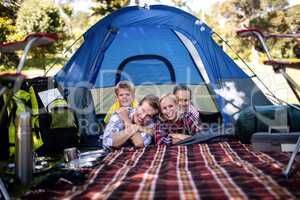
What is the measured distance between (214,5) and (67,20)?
1470 centimetres

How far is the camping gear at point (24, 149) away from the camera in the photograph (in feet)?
8.58

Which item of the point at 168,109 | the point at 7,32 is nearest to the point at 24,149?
the point at 168,109

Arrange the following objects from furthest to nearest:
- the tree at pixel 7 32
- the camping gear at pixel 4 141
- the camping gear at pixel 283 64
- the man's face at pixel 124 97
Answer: the tree at pixel 7 32
the man's face at pixel 124 97
the camping gear at pixel 4 141
the camping gear at pixel 283 64

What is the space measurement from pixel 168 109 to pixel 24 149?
1.49 meters

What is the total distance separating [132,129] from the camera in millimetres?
3590

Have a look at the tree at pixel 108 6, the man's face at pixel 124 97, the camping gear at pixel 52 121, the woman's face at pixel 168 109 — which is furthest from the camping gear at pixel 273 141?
the tree at pixel 108 6

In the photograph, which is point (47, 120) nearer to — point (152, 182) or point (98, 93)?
point (98, 93)

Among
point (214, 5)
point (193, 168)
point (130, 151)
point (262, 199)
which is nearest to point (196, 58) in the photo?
point (130, 151)

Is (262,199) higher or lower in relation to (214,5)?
lower

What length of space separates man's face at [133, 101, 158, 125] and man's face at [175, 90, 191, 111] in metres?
0.26

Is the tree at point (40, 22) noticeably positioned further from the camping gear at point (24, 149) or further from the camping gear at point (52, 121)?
the camping gear at point (24, 149)

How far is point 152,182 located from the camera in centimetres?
239

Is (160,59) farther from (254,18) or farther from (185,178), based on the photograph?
(254,18)

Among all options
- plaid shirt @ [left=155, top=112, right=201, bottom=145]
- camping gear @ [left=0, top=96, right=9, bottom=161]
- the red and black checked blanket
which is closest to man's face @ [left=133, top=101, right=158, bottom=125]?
plaid shirt @ [left=155, top=112, right=201, bottom=145]
